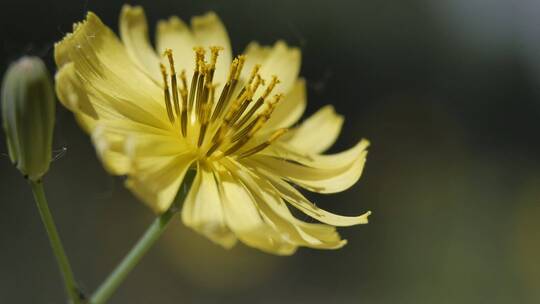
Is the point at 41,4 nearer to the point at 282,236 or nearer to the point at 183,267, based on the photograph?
the point at 183,267

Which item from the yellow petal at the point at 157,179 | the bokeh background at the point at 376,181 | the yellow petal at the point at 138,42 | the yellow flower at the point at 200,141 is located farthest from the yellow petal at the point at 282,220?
the bokeh background at the point at 376,181

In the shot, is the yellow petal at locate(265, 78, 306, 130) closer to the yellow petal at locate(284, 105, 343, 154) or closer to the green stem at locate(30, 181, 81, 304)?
the yellow petal at locate(284, 105, 343, 154)

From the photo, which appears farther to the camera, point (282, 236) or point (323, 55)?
point (323, 55)

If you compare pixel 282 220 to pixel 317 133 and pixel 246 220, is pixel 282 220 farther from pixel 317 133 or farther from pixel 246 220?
pixel 317 133

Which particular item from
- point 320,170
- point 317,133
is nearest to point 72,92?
point 320,170

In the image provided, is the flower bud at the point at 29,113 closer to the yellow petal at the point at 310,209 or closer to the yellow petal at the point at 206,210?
the yellow petal at the point at 206,210

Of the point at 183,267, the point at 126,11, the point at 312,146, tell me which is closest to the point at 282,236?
the point at 312,146

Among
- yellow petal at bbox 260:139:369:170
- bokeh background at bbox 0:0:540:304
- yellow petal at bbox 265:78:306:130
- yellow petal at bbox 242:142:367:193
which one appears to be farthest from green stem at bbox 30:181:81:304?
bokeh background at bbox 0:0:540:304
